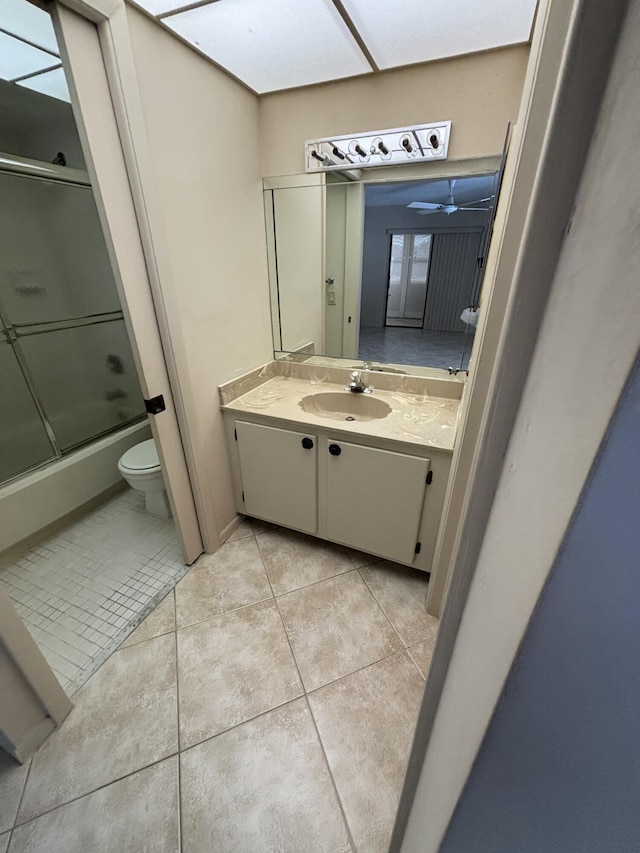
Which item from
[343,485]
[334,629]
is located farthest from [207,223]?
[334,629]

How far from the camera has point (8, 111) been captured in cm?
197

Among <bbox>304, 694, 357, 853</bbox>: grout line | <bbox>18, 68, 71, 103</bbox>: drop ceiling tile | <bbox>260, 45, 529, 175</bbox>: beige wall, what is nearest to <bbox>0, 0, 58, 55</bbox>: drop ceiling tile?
<bbox>18, 68, 71, 103</bbox>: drop ceiling tile

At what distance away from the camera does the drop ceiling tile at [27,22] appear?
3.83 feet

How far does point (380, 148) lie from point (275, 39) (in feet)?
1.71

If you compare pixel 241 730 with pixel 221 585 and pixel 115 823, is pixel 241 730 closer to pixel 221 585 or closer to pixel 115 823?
pixel 115 823

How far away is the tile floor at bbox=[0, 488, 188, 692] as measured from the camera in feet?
4.57

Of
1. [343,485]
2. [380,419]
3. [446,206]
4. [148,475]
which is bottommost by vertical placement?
[148,475]

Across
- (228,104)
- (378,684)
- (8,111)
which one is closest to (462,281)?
(228,104)

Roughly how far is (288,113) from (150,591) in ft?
7.45

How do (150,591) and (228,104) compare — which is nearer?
(228,104)

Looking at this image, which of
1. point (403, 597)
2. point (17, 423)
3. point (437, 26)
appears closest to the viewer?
point (437, 26)

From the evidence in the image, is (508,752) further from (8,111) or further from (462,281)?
(8,111)

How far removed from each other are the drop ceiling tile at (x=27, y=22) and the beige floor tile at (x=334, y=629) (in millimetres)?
2372

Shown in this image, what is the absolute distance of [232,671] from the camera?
130 centimetres
